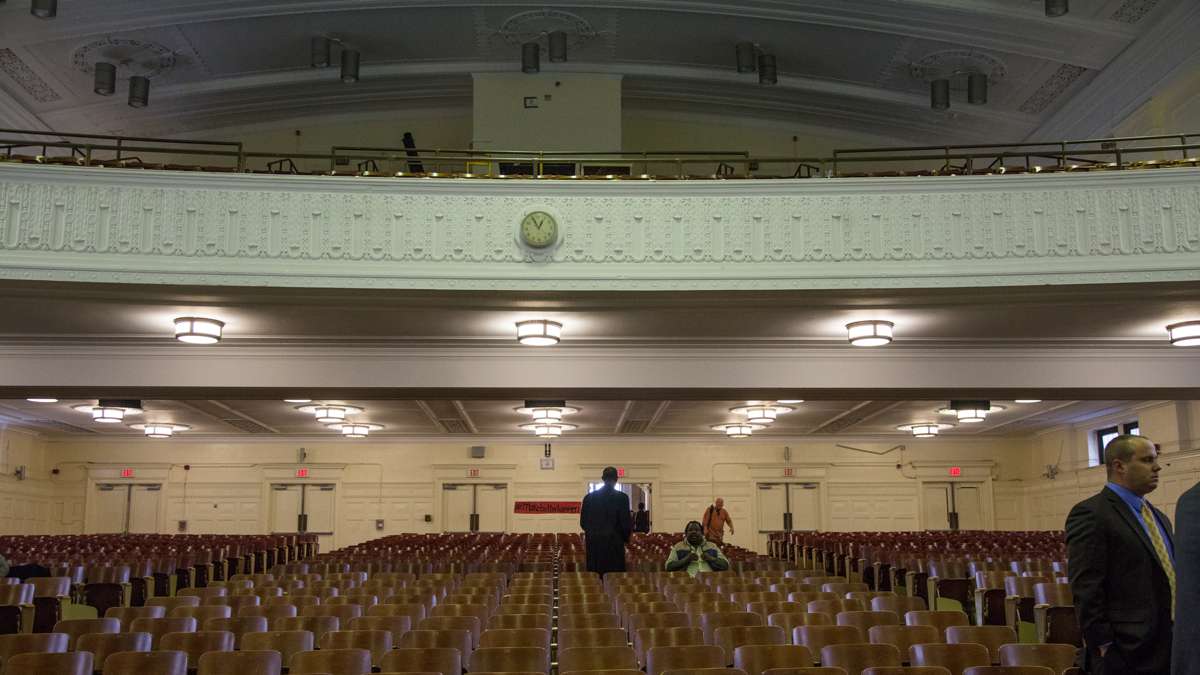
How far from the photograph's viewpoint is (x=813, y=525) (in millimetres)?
27891

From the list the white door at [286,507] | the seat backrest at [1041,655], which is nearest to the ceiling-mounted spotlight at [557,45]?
the seat backrest at [1041,655]

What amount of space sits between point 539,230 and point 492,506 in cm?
1810

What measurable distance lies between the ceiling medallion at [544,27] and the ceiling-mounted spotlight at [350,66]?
248 centimetres

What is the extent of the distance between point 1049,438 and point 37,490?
26315 millimetres

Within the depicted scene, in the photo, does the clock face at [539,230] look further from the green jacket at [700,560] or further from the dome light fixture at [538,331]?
the green jacket at [700,560]

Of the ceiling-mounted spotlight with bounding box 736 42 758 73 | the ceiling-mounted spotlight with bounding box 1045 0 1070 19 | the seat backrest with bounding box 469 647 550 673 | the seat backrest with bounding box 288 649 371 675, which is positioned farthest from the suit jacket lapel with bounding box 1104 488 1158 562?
the ceiling-mounted spotlight with bounding box 736 42 758 73

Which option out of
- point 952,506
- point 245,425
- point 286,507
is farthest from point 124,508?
point 952,506

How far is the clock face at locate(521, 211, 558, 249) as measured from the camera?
10820 millimetres

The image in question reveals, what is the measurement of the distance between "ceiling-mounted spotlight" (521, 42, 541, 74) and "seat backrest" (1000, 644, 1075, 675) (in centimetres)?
1385

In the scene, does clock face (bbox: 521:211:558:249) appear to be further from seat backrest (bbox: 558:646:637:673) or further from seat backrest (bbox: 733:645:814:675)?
seat backrest (bbox: 733:645:814:675)

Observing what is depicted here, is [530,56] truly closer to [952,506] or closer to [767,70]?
[767,70]

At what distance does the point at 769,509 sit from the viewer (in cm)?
2794

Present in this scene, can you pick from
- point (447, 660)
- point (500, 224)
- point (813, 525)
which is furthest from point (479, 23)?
point (813, 525)

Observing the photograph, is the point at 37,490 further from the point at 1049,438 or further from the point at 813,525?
the point at 1049,438
